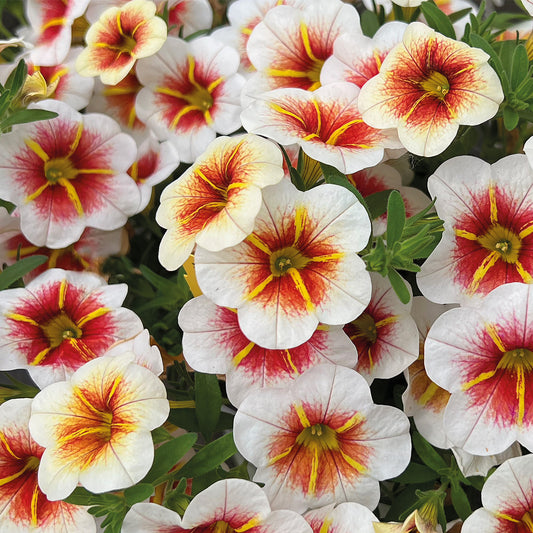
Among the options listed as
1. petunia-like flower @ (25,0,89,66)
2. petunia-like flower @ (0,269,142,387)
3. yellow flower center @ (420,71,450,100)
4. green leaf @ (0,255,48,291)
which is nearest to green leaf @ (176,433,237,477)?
petunia-like flower @ (0,269,142,387)

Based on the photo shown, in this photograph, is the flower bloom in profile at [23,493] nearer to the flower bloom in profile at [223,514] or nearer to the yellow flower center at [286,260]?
the flower bloom in profile at [223,514]

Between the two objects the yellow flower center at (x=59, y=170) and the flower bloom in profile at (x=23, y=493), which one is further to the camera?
the yellow flower center at (x=59, y=170)

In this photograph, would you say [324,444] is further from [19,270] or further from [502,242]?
[19,270]

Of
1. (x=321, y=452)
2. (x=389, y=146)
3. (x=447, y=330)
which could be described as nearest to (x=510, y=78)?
(x=389, y=146)

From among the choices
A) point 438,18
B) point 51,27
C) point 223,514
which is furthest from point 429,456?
point 51,27

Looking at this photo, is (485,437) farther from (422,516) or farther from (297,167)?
(297,167)

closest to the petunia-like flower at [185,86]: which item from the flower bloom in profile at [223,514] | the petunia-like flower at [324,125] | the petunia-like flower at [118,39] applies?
the petunia-like flower at [118,39]
